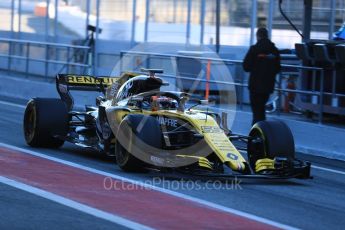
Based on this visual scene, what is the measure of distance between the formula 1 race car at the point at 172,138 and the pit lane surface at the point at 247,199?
0.20m

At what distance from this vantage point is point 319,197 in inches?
408

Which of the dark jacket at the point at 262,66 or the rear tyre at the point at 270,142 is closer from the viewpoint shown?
the rear tyre at the point at 270,142

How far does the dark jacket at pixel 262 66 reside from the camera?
51.4ft

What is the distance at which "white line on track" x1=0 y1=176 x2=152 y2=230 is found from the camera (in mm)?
8160

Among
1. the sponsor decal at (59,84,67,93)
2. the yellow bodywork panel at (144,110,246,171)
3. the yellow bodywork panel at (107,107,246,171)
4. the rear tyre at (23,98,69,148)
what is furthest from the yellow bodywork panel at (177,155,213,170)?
the sponsor decal at (59,84,67,93)

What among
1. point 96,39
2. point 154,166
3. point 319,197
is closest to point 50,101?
point 154,166

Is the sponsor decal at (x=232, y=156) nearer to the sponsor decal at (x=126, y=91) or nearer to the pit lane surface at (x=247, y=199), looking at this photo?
the pit lane surface at (x=247, y=199)

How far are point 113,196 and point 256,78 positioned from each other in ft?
21.8

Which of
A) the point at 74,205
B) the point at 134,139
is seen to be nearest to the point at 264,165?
the point at 134,139

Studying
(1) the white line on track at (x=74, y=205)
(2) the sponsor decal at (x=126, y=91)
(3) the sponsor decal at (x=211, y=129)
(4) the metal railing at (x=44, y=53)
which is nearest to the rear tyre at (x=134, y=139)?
(3) the sponsor decal at (x=211, y=129)

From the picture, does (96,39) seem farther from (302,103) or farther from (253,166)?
(253,166)

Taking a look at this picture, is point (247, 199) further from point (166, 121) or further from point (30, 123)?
point (30, 123)

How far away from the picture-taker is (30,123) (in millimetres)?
13438

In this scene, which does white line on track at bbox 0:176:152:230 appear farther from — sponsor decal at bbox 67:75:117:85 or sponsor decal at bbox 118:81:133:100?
sponsor decal at bbox 67:75:117:85
